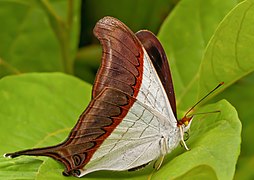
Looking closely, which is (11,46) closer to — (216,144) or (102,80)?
(102,80)

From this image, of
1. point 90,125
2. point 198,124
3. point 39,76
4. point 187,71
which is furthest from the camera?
point 187,71

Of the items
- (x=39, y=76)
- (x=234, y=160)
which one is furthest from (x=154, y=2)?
(x=234, y=160)

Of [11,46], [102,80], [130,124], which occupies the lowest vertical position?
[11,46]

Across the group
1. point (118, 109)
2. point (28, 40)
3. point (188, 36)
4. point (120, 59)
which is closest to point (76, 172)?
point (118, 109)

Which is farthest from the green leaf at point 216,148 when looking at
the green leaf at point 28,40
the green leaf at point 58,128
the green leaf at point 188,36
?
the green leaf at point 28,40

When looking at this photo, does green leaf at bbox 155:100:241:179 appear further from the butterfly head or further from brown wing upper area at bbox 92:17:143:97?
brown wing upper area at bbox 92:17:143:97

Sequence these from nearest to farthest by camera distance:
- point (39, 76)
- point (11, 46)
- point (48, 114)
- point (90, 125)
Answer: point (90, 125) → point (48, 114) → point (39, 76) → point (11, 46)
